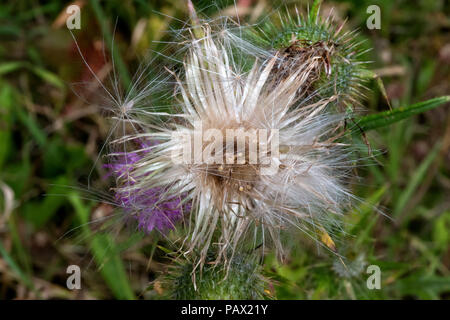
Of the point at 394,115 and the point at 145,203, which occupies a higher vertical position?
the point at 394,115

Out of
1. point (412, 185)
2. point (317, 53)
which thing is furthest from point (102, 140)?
point (412, 185)

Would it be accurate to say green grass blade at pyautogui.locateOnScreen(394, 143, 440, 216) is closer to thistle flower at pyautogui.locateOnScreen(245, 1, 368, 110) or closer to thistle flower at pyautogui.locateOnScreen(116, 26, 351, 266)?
thistle flower at pyautogui.locateOnScreen(245, 1, 368, 110)

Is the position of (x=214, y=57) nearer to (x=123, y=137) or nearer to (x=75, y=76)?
(x=123, y=137)

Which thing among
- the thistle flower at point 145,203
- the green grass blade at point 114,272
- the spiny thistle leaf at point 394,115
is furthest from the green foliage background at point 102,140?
the thistle flower at point 145,203

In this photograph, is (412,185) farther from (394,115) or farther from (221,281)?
(221,281)

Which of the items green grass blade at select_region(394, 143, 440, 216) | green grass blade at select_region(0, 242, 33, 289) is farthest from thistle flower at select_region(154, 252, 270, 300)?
green grass blade at select_region(394, 143, 440, 216)
